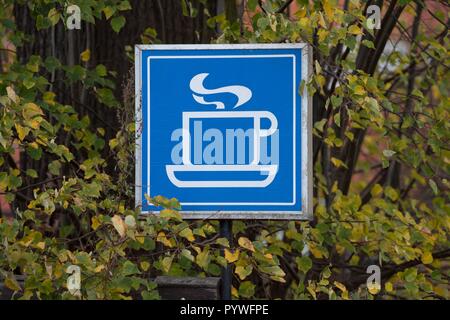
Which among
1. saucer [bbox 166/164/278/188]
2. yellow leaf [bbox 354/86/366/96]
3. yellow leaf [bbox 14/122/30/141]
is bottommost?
saucer [bbox 166/164/278/188]

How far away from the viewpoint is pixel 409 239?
514 centimetres

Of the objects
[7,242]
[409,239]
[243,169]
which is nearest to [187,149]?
[243,169]

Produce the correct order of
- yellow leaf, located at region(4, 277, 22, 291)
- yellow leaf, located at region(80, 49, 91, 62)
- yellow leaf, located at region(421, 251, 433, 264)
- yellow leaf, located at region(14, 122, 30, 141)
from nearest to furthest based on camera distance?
1. yellow leaf, located at region(4, 277, 22, 291)
2. yellow leaf, located at region(14, 122, 30, 141)
3. yellow leaf, located at region(421, 251, 433, 264)
4. yellow leaf, located at region(80, 49, 91, 62)

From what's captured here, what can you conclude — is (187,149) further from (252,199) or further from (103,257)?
(103,257)

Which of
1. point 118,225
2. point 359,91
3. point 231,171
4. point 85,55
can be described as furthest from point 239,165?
point 85,55

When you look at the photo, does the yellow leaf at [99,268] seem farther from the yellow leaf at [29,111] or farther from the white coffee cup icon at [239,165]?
the yellow leaf at [29,111]

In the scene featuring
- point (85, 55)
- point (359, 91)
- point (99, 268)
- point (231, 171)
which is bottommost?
point (99, 268)

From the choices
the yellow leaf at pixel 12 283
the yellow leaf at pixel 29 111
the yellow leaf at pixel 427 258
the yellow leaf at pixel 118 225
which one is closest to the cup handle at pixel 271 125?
the yellow leaf at pixel 118 225

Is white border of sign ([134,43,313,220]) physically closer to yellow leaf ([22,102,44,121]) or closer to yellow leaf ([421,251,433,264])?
yellow leaf ([22,102,44,121])

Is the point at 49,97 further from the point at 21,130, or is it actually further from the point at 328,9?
the point at 328,9

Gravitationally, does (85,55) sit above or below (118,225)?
above

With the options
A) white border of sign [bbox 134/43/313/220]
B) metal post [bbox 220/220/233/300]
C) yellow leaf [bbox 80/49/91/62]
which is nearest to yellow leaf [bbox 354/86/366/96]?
white border of sign [bbox 134/43/313/220]

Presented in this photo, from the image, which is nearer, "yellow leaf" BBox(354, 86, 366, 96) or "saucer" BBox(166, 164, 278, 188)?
"saucer" BBox(166, 164, 278, 188)

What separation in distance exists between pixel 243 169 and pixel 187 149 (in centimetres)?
23
